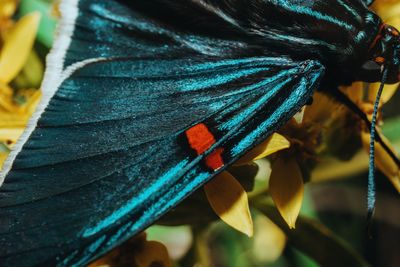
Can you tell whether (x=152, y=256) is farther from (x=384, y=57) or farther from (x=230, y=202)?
(x=384, y=57)

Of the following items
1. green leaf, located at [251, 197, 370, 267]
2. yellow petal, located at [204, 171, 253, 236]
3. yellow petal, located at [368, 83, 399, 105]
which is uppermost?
yellow petal, located at [368, 83, 399, 105]

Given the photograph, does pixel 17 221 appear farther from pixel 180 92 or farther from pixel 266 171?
pixel 266 171

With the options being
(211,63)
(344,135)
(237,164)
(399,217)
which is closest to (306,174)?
(344,135)

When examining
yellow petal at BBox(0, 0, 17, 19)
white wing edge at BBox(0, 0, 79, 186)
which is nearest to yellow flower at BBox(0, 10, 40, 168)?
yellow petal at BBox(0, 0, 17, 19)

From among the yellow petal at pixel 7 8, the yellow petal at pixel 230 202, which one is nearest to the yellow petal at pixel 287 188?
the yellow petal at pixel 230 202

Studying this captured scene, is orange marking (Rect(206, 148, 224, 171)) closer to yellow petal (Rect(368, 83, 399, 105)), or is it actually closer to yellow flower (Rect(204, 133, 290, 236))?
yellow flower (Rect(204, 133, 290, 236))

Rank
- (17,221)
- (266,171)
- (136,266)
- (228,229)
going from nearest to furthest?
1. (17,221)
2. (136,266)
3. (266,171)
4. (228,229)
